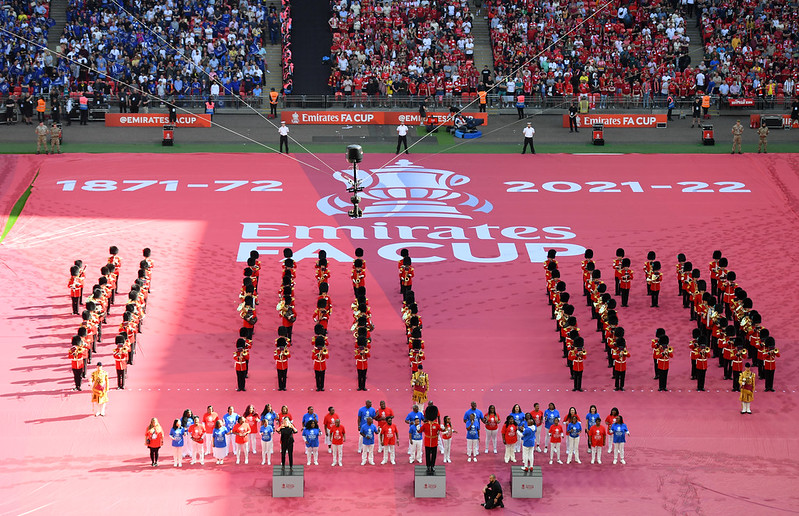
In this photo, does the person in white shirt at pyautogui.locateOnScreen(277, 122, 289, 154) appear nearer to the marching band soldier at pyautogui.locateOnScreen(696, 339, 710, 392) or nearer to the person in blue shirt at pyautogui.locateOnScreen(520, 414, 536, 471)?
the marching band soldier at pyautogui.locateOnScreen(696, 339, 710, 392)

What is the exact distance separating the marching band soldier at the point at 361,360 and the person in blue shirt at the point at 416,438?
10.6ft

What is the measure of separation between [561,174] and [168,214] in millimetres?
13091

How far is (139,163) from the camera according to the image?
42.9m

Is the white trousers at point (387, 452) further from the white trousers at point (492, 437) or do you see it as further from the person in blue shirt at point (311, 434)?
the white trousers at point (492, 437)

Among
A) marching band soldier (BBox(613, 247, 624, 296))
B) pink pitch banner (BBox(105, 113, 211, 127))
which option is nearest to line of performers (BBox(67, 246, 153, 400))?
marching band soldier (BBox(613, 247, 624, 296))

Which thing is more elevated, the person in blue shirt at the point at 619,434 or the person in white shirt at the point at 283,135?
the person in white shirt at the point at 283,135

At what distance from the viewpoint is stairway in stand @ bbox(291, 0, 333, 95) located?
171 feet

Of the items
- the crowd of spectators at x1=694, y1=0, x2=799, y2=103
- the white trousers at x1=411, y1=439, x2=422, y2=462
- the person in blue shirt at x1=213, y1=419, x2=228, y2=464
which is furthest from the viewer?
the crowd of spectators at x1=694, y1=0, x2=799, y2=103

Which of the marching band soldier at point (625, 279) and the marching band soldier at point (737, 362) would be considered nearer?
the marching band soldier at point (737, 362)

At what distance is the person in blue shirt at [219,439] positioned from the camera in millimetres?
23328

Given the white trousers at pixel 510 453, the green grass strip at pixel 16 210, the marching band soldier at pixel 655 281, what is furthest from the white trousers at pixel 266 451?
the green grass strip at pixel 16 210

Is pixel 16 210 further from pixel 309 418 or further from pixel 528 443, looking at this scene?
pixel 528 443

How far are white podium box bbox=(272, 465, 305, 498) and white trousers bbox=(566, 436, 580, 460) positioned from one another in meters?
5.08

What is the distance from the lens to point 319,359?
26.5 metres
